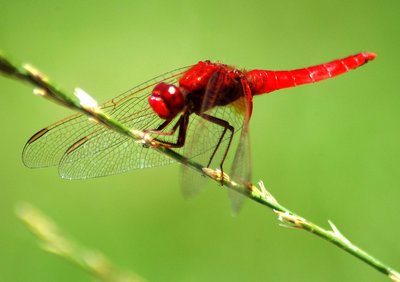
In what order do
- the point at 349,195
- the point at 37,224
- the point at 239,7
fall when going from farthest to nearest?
the point at 239,7 < the point at 349,195 < the point at 37,224

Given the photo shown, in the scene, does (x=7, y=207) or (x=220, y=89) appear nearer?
(x=220, y=89)

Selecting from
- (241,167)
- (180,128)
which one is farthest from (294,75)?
(241,167)

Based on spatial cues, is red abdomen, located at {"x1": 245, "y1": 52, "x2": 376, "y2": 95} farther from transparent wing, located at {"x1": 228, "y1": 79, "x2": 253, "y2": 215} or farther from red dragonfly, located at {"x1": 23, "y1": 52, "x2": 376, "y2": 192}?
transparent wing, located at {"x1": 228, "y1": 79, "x2": 253, "y2": 215}

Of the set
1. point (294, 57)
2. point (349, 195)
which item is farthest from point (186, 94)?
point (294, 57)

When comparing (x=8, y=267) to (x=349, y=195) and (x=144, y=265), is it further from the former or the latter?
(x=349, y=195)

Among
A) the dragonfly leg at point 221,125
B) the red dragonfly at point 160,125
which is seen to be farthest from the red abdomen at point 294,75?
the dragonfly leg at point 221,125

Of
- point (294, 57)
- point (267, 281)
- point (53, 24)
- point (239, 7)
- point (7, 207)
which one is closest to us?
point (267, 281)

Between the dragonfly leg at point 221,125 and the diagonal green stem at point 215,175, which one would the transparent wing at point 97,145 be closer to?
the dragonfly leg at point 221,125
